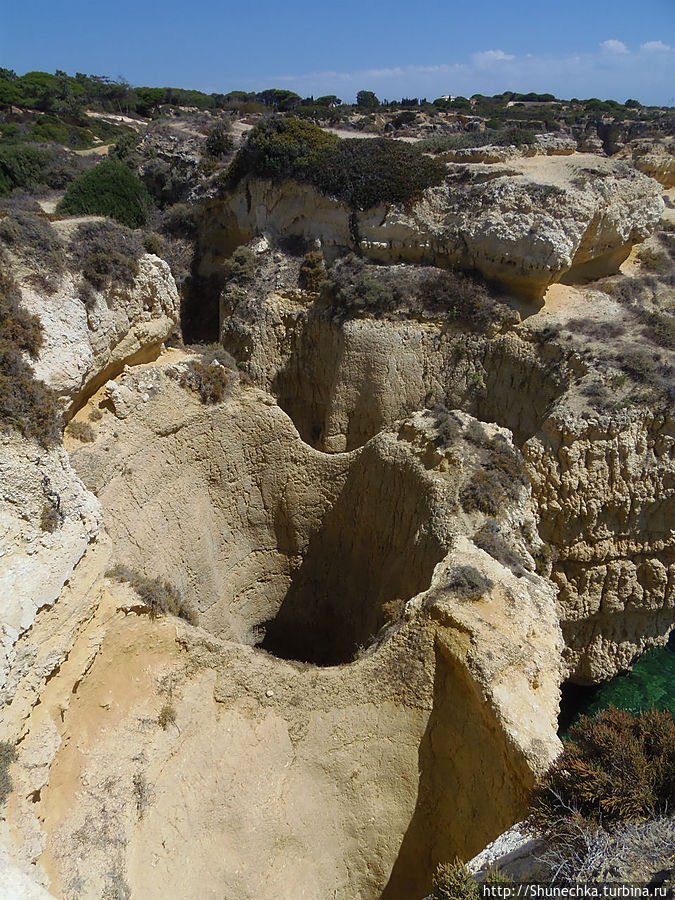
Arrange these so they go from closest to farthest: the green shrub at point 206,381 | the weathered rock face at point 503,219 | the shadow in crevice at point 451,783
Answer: the shadow in crevice at point 451,783 → the green shrub at point 206,381 → the weathered rock face at point 503,219

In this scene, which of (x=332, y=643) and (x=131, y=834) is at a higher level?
(x=131, y=834)

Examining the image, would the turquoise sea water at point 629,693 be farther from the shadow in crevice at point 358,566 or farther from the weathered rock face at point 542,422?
the shadow in crevice at point 358,566

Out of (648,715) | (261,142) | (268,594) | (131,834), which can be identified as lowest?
(268,594)

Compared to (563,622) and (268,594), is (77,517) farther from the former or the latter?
(563,622)

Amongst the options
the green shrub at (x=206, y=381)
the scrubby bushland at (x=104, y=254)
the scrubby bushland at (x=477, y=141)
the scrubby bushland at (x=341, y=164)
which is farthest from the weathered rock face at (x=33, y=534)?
the scrubby bushland at (x=477, y=141)

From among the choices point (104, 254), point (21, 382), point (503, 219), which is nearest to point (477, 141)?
point (503, 219)

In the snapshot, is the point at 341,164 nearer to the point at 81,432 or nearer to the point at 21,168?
the point at 21,168

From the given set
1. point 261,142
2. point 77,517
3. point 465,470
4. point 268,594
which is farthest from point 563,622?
point 261,142

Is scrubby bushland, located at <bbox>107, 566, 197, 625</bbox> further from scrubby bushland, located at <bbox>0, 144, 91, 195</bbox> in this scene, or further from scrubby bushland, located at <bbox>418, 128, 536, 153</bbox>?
scrubby bushland, located at <bbox>418, 128, 536, 153</bbox>
